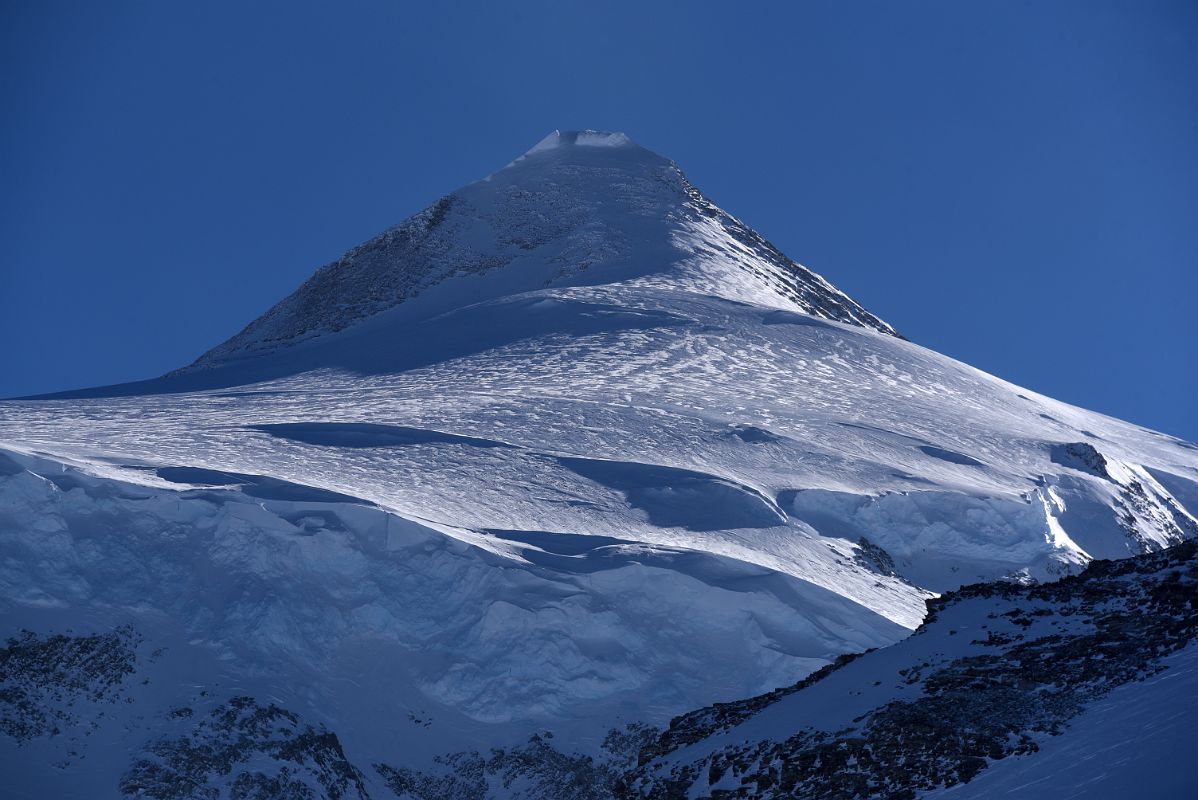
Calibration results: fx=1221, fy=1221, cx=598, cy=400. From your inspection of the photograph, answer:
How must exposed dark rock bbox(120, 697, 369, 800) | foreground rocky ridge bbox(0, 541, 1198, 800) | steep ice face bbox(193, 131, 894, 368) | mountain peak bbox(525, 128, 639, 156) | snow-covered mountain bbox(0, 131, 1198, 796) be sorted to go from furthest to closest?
1. mountain peak bbox(525, 128, 639, 156)
2. steep ice face bbox(193, 131, 894, 368)
3. snow-covered mountain bbox(0, 131, 1198, 796)
4. exposed dark rock bbox(120, 697, 369, 800)
5. foreground rocky ridge bbox(0, 541, 1198, 800)

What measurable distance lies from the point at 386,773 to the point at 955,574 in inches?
917

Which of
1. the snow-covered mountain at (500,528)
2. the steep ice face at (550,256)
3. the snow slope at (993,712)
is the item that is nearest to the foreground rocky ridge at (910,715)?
the snow slope at (993,712)

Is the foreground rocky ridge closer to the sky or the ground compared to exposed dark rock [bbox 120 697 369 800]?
closer to the sky

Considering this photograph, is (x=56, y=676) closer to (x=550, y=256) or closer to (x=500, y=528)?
(x=500, y=528)

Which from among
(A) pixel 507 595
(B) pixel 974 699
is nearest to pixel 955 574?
(A) pixel 507 595

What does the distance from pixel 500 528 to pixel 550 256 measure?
51.7 meters

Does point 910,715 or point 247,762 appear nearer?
point 910,715

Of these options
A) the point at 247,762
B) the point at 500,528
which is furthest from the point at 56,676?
the point at 500,528

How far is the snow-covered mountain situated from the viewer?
98.0ft

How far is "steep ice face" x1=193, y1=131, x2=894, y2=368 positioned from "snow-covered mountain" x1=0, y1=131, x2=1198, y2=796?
6.97 m

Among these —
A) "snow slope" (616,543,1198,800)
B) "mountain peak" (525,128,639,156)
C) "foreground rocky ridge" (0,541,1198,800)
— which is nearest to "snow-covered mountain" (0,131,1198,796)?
"foreground rocky ridge" (0,541,1198,800)

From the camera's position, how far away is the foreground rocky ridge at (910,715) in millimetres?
14930

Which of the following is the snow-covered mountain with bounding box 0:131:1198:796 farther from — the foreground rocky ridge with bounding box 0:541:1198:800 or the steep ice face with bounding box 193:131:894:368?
the steep ice face with bounding box 193:131:894:368

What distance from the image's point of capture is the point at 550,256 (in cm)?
8850
